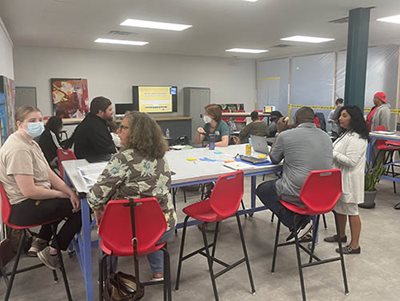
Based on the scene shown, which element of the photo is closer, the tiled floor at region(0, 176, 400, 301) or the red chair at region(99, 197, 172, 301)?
the red chair at region(99, 197, 172, 301)

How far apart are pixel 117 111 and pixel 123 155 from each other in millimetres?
7855

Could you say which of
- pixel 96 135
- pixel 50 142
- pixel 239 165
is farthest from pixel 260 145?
pixel 50 142

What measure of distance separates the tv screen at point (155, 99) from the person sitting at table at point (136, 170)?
795 centimetres

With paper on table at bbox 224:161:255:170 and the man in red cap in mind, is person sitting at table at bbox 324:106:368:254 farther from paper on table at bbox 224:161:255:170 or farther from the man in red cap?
the man in red cap

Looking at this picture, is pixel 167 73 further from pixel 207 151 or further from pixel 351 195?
pixel 351 195

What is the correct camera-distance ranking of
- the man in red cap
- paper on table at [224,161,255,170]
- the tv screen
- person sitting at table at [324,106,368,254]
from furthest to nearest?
the tv screen → the man in red cap → person sitting at table at [324,106,368,254] → paper on table at [224,161,255,170]

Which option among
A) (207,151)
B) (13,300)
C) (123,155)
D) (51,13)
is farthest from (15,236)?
(51,13)

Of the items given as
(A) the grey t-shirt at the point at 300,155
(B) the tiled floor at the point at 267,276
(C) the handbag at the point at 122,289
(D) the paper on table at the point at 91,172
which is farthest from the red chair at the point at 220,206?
(D) the paper on table at the point at 91,172

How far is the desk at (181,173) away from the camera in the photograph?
2.32m

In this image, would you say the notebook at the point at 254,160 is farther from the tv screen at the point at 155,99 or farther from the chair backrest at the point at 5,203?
the tv screen at the point at 155,99

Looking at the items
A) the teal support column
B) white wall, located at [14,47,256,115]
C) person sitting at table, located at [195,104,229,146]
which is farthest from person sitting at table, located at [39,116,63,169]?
white wall, located at [14,47,256,115]

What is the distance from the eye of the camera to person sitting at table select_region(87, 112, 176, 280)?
2.06 metres

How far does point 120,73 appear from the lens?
32.6 feet

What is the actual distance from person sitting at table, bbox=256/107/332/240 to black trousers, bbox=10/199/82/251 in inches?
62.6
